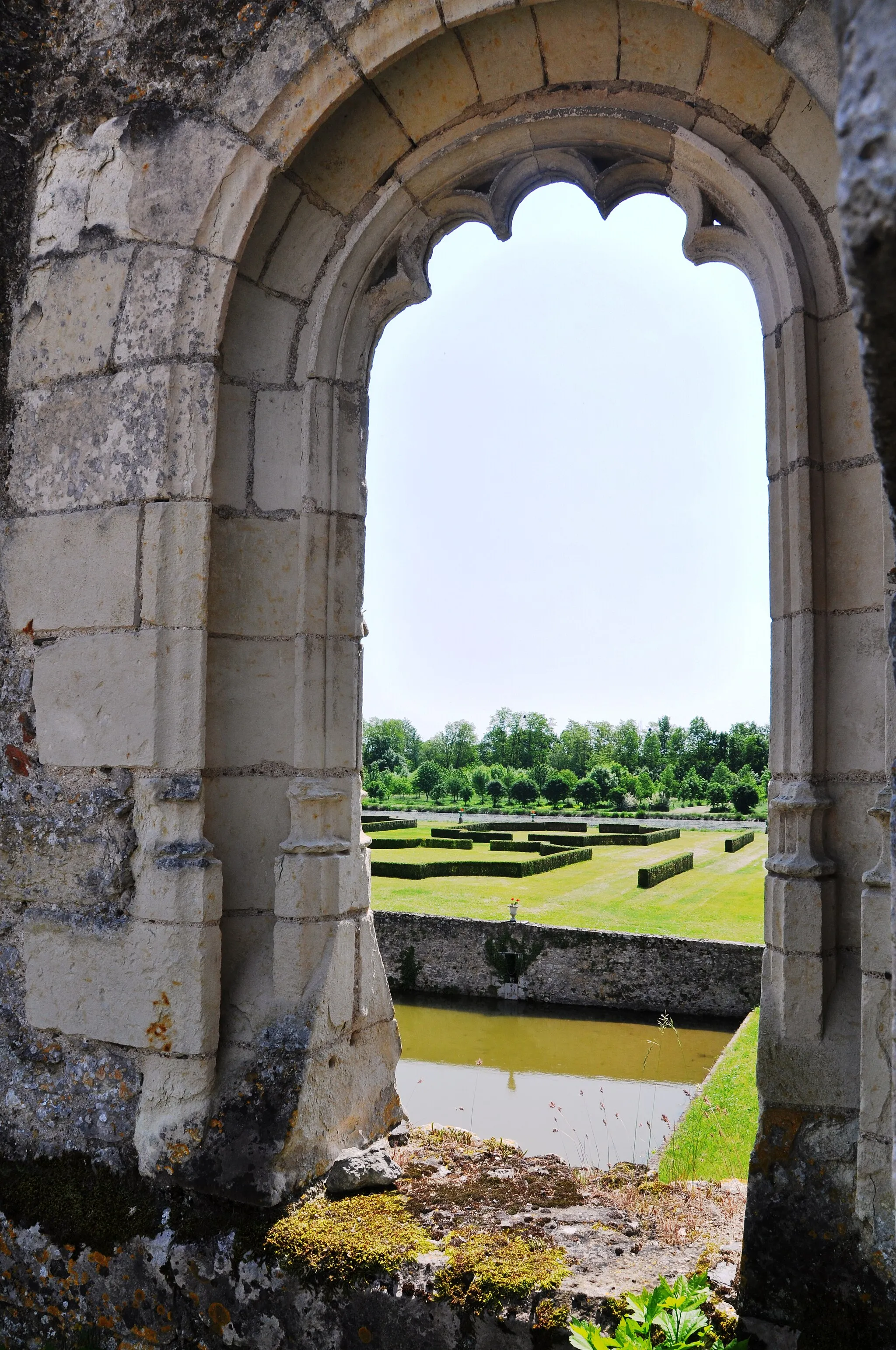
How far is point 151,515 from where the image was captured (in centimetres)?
236

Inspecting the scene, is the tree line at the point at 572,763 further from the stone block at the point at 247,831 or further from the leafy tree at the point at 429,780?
the stone block at the point at 247,831

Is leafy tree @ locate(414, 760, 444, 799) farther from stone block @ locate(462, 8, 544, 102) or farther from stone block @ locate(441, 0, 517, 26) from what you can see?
stone block @ locate(441, 0, 517, 26)

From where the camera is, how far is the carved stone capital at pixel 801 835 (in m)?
1.98

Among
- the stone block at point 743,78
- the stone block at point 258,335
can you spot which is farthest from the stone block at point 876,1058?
the stone block at point 258,335

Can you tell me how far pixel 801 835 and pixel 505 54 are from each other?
1.97m

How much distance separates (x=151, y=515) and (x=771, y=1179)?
6.58 ft

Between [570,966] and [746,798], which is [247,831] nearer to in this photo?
[570,966]

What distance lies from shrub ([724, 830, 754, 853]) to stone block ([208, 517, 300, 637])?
24755 millimetres

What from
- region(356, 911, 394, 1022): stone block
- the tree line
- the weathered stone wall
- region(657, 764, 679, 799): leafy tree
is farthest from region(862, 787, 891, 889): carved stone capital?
region(657, 764, 679, 799): leafy tree

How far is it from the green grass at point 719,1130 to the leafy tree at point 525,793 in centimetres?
3952

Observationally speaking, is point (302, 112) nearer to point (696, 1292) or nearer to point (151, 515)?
point (151, 515)

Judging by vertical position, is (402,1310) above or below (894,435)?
below

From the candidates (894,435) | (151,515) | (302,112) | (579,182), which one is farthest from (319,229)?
(894,435)

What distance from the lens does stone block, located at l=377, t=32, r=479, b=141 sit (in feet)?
7.79
